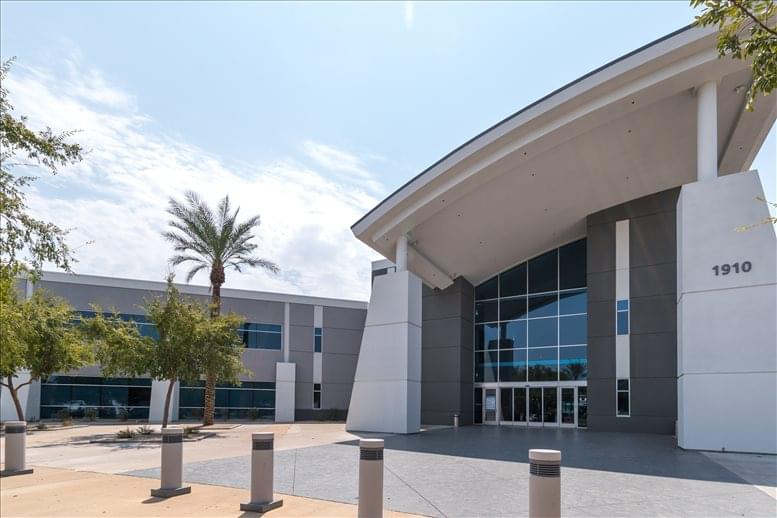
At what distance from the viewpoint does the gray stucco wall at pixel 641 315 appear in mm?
25547

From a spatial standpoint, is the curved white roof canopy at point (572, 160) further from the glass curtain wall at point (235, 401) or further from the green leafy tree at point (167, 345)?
the glass curtain wall at point (235, 401)

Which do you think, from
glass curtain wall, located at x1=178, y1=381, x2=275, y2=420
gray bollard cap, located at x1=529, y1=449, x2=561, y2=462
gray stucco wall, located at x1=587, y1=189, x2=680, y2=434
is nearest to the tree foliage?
gray bollard cap, located at x1=529, y1=449, x2=561, y2=462

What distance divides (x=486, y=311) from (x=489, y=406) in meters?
4.82

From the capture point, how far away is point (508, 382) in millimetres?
31297

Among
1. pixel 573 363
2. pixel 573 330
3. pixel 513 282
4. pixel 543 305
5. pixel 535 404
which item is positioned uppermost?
pixel 513 282

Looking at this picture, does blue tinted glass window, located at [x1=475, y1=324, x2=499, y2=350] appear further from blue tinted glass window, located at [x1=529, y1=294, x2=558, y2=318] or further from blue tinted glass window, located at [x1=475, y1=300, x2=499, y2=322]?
blue tinted glass window, located at [x1=529, y1=294, x2=558, y2=318]

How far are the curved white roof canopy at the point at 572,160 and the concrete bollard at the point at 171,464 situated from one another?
1510 cm

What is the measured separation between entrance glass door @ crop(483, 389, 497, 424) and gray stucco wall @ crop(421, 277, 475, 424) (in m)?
0.87

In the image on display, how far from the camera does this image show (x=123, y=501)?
9.23 m

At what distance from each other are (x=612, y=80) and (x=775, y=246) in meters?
6.47

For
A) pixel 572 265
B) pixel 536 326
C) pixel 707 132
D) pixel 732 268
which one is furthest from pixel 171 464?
pixel 572 265

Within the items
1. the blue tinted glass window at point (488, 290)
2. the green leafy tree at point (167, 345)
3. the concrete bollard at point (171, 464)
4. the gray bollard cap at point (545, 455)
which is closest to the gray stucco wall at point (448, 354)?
the blue tinted glass window at point (488, 290)

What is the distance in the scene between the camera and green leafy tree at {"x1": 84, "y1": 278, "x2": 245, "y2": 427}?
2359 centimetres

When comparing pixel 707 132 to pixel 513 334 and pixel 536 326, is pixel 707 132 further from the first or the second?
pixel 513 334
